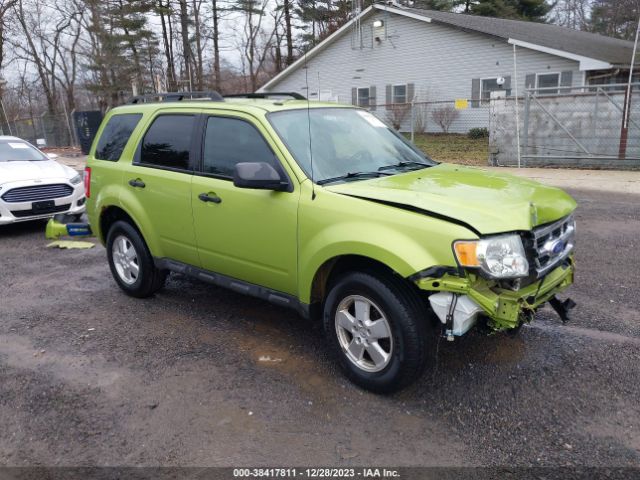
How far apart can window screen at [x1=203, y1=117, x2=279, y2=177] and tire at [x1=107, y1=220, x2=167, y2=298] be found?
127cm

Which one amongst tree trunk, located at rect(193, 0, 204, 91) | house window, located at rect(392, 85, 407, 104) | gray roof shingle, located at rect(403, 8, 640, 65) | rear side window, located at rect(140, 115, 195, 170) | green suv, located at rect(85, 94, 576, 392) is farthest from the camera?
tree trunk, located at rect(193, 0, 204, 91)

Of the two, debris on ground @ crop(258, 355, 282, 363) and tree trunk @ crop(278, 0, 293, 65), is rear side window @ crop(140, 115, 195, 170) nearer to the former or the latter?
debris on ground @ crop(258, 355, 282, 363)

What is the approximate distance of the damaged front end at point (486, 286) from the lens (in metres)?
2.93

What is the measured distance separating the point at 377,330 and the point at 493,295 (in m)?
0.75

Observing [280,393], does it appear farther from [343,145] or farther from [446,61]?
[446,61]

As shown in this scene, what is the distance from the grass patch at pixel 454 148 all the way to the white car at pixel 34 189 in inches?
431

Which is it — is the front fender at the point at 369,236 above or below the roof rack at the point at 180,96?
below

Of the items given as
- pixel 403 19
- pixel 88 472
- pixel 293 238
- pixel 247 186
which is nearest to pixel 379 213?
pixel 293 238

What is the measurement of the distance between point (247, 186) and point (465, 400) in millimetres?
1997

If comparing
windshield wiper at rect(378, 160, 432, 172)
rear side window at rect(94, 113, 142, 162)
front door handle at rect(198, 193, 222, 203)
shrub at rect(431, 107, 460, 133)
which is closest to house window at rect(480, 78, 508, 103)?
shrub at rect(431, 107, 460, 133)

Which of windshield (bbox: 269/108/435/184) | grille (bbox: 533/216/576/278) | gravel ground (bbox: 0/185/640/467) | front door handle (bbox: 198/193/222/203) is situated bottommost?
gravel ground (bbox: 0/185/640/467)

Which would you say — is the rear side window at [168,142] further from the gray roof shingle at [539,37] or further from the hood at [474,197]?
the gray roof shingle at [539,37]

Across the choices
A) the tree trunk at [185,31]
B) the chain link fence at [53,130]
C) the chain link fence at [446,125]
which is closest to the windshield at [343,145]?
the chain link fence at [446,125]

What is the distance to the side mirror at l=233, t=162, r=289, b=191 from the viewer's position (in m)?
3.53
